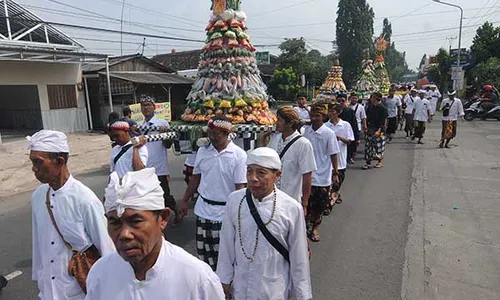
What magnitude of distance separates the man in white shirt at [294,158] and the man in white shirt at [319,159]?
1.21 meters

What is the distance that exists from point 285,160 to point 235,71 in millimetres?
2156

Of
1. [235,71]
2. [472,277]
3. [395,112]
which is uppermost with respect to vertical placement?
[235,71]

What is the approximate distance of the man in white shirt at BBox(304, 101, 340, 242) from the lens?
16.8 feet

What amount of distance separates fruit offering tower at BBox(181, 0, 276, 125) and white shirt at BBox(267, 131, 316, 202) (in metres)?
1.50

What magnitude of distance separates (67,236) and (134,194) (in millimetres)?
1118

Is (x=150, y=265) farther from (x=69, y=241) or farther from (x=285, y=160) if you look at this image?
(x=285, y=160)

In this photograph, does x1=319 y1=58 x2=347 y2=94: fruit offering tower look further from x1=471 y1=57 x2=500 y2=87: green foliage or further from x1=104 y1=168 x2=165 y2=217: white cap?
x1=104 y1=168 x2=165 y2=217: white cap

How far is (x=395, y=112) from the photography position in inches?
507

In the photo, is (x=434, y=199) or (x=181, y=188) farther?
(x=181, y=188)

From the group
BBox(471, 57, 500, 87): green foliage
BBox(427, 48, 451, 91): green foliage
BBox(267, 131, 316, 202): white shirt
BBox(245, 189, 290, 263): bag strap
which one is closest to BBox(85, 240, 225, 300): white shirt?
BBox(245, 189, 290, 263): bag strap

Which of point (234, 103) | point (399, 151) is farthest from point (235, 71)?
point (399, 151)

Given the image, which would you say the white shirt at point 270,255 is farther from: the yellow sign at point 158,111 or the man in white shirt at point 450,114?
the yellow sign at point 158,111

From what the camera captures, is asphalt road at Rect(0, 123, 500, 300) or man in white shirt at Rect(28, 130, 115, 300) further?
asphalt road at Rect(0, 123, 500, 300)

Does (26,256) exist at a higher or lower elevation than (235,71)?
lower
